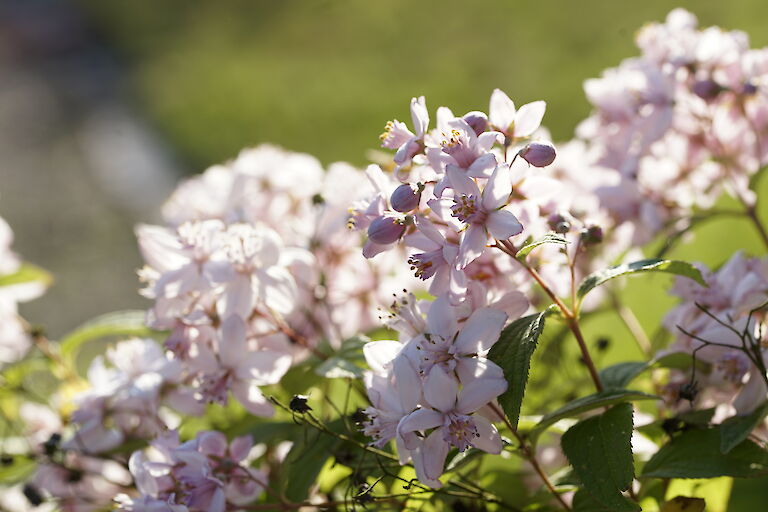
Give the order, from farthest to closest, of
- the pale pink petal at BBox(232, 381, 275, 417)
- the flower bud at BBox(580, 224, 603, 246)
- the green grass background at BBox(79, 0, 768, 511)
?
the green grass background at BBox(79, 0, 768, 511) → the pale pink petal at BBox(232, 381, 275, 417) → the flower bud at BBox(580, 224, 603, 246)

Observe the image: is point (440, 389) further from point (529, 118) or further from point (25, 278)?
point (25, 278)

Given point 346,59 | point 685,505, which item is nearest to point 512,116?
point 685,505

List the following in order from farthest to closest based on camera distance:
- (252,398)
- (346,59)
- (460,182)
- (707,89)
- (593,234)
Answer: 1. (346,59)
2. (707,89)
3. (252,398)
4. (593,234)
5. (460,182)

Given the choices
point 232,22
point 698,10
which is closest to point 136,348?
point 698,10

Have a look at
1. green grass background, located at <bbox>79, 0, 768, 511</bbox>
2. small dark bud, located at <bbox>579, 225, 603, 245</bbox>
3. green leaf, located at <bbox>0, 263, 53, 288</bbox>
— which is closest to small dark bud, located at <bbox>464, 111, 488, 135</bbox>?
small dark bud, located at <bbox>579, 225, 603, 245</bbox>

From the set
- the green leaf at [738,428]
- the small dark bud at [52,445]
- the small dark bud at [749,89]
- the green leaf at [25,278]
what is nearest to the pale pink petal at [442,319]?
the green leaf at [738,428]

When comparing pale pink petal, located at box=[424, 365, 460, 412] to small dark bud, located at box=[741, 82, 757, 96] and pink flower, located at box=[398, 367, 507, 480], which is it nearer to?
pink flower, located at box=[398, 367, 507, 480]
